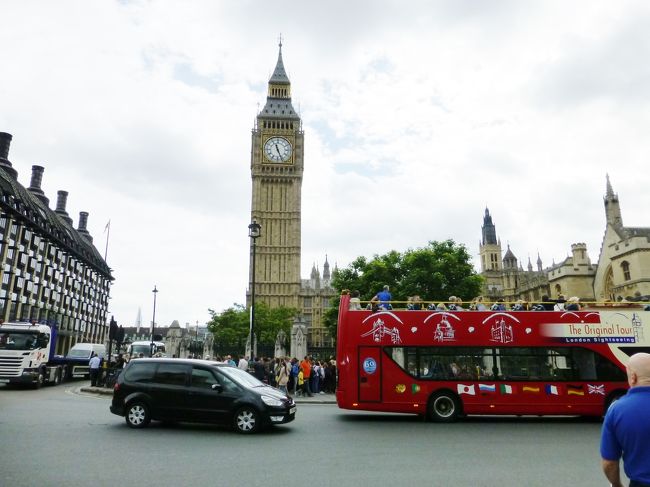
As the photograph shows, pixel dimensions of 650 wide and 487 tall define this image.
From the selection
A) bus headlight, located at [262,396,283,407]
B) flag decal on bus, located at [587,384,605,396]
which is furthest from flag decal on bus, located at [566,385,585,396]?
bus headlight, located at [262,396,283,407]

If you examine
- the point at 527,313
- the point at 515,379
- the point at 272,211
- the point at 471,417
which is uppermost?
the point at 272,211

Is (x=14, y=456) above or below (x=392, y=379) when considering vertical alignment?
below

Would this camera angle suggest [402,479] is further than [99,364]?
No

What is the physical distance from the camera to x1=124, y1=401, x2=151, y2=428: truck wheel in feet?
38.7

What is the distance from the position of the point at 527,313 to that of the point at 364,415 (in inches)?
238

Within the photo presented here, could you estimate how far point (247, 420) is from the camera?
447 inches

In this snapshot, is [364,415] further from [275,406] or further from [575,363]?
[575,363]

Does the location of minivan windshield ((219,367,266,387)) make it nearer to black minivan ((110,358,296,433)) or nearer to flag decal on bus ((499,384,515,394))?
black minivan ((110,358,296,433))

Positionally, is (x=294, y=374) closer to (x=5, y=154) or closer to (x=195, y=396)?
(x=195, y=396)

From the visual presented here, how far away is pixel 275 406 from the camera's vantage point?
11.4 metres

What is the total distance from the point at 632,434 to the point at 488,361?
1142cm

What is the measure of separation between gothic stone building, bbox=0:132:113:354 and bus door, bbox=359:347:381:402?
76.3 ft

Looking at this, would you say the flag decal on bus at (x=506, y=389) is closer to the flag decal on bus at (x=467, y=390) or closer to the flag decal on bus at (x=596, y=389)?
the flag decal on bus at (x=467, y=390)

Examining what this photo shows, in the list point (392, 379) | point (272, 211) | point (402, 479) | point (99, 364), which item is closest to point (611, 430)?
point (402, 479)
